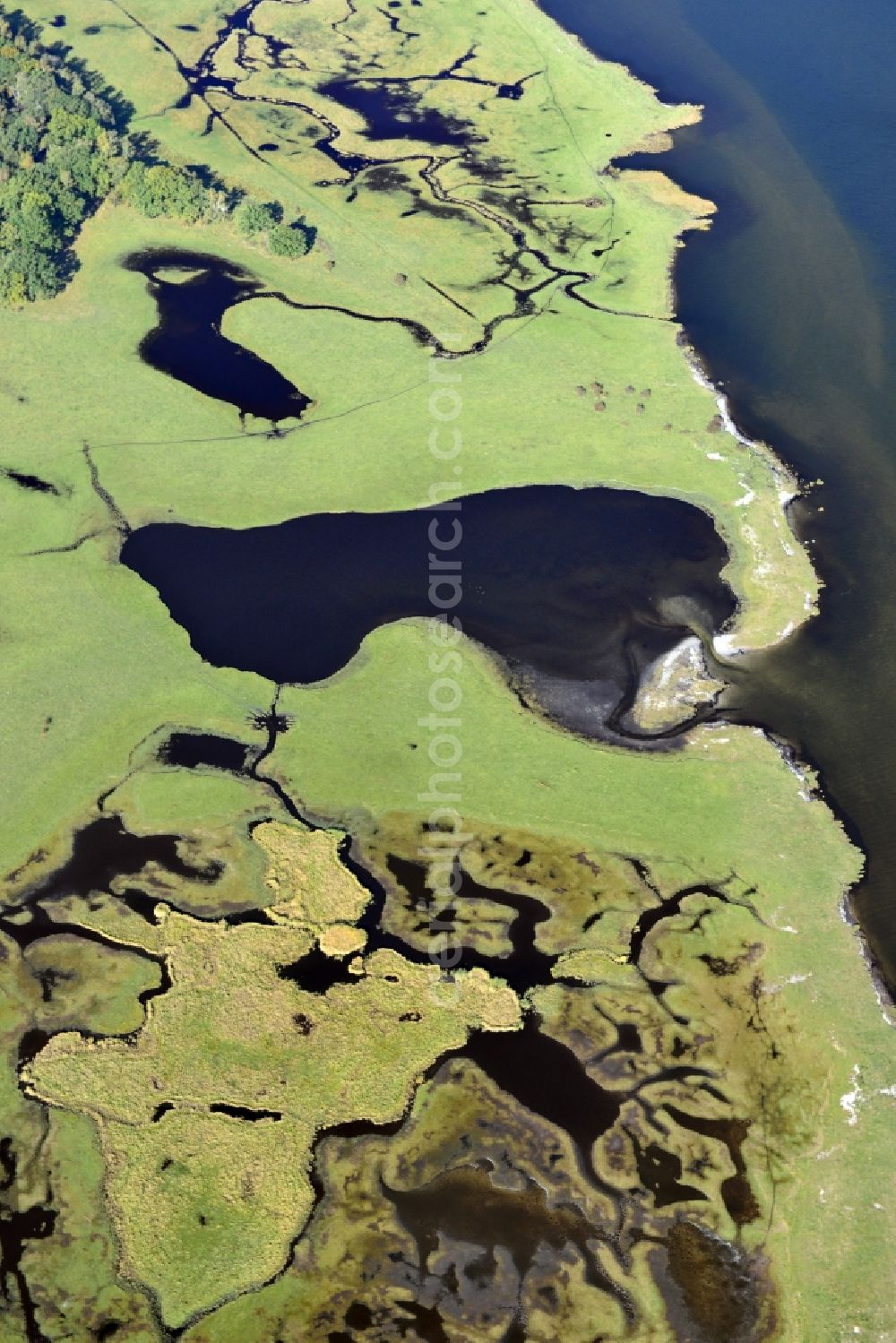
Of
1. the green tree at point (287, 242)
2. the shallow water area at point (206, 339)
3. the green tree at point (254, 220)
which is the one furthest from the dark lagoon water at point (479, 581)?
the green tree at point (254, 220)

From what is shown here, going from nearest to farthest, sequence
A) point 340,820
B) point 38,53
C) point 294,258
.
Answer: point 340,820
point 294,258
point 38,53

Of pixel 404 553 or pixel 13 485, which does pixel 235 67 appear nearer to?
pixel 13 485

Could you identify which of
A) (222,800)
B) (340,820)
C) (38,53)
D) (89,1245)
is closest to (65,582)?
(222,800)

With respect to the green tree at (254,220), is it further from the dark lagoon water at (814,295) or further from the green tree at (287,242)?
the dark lagoon water at (814,295)

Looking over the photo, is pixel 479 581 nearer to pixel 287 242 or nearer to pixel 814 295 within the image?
pixel 287 242

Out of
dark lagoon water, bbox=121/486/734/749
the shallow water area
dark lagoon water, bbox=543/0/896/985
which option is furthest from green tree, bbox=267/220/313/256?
dark lagoon water, bbox=121/486/734/749

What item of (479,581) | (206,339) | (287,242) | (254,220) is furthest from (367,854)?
(254,220)

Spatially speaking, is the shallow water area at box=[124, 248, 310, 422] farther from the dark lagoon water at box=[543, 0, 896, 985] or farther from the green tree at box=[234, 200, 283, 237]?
the dark lagoon water at box=[543, 0, 896, 985]
